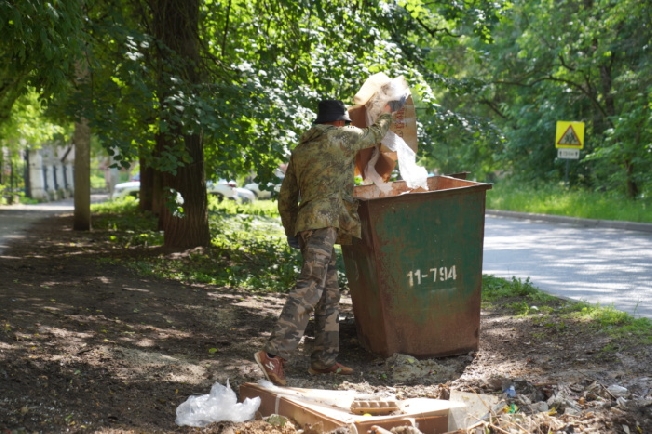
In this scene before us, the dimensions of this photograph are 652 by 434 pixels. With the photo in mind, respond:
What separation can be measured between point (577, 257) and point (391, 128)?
668cm

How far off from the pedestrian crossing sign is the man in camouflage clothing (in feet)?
57.0

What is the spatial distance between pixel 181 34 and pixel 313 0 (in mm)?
1784

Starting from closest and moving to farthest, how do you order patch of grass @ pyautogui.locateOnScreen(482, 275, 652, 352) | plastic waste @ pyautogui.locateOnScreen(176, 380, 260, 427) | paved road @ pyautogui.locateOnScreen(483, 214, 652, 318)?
plastic waste @ pyautogui.locateOnScreen(176, 380, 260, 427) → patch of grass @ pyautogui.locateOnScreen(482, 275, 652, 352) → paved road @ pyautogui.locateOnScreen(483, 214, 652, 318)

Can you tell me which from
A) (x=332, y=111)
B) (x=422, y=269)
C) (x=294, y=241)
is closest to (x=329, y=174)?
(x=332, y=111)

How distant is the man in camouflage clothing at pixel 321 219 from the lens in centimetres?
538

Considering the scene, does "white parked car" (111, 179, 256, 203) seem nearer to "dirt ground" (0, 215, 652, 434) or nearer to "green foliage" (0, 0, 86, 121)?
"dirt ground" (0, 215, 652, 434)

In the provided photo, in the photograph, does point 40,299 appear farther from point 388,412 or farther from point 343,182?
point 388,412

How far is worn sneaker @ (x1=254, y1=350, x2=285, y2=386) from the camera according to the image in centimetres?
518

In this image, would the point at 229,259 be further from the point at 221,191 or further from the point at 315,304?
the point at 221,191

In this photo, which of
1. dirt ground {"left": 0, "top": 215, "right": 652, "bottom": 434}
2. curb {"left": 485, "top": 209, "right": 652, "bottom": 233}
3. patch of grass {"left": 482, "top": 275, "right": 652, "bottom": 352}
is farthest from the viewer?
curb {"left": 485, "top": 209, "right": 652, "bottom": 233}

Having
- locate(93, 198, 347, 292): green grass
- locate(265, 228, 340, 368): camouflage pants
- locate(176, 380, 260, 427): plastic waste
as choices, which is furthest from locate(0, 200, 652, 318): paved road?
locate(176, 380, 260, 427): plastic waste

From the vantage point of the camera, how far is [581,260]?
38.6ft

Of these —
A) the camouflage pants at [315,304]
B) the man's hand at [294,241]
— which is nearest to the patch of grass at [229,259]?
the man's hand at [294,241]

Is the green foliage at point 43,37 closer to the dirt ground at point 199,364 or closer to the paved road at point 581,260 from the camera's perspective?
the dirt ground at point 199,364
